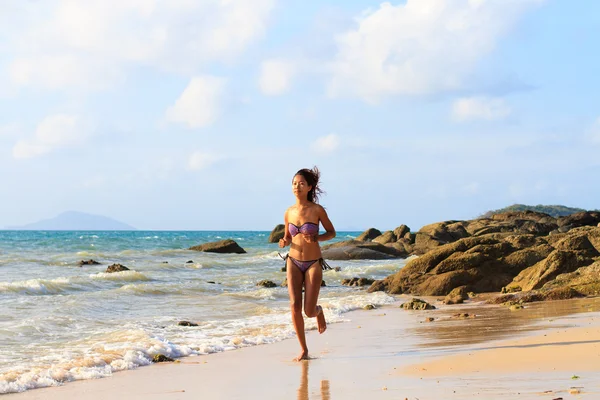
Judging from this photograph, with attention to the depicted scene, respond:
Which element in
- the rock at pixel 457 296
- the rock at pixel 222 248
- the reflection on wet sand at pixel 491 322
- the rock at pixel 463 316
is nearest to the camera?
→ the reflection on wet sand at pixel 491 322

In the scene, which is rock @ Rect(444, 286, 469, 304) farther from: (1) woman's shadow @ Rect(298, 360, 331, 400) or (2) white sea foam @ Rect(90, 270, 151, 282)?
(2) white sea foam @ Rect(90, 270, 151, 282)

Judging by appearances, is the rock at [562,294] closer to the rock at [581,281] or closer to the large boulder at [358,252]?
the rock at [581,281]

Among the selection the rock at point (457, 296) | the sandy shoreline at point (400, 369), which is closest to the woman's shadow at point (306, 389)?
the sandy shoreline at point (400, 369)

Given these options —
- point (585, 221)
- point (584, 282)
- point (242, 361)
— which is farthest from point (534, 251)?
point (585, 221)

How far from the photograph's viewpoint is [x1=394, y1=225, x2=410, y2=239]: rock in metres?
47.2

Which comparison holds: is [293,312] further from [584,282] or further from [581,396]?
[584,282]

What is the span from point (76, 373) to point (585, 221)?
149ft

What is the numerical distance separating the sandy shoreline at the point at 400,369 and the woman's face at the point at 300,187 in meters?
1.84

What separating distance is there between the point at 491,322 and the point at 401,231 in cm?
3616

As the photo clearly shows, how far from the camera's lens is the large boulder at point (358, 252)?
38.6 meters

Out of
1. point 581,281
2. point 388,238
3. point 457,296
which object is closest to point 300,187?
point 581,281

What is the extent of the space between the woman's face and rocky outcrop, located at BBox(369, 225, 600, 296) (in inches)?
351

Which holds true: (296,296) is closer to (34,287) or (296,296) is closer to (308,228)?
(308,228)

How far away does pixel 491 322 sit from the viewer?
11.4m
